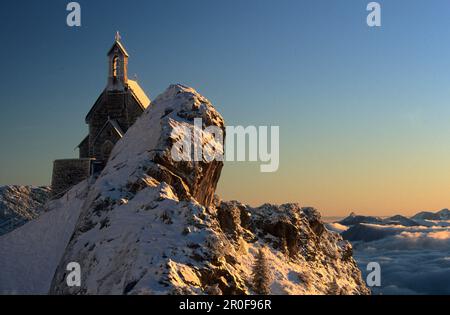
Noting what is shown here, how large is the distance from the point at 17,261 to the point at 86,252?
540 inches

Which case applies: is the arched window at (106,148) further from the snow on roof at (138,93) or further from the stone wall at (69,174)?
the snow on roof at (138,93)


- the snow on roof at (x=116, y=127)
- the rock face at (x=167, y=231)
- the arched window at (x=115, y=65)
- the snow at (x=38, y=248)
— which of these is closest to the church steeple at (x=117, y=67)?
the arched window at (x=115, y=65)

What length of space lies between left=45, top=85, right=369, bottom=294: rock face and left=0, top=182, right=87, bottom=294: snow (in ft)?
18.2

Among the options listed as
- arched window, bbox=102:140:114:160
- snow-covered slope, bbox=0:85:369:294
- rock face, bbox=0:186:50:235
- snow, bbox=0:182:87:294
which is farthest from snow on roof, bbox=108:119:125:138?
rock face, bbox=0:186:50:235

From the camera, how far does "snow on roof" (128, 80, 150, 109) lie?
54.5 metres

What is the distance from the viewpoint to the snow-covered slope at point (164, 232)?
20578 mm

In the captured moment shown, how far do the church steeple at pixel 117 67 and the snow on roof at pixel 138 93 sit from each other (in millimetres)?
1021

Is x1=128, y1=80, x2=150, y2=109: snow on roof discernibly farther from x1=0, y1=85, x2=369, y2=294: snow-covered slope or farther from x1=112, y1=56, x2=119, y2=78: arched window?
x1=0, y1=85, x2=369, y2=294: snow-covered slope

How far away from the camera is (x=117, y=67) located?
54625mm

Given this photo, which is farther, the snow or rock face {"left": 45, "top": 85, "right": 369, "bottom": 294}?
the snow

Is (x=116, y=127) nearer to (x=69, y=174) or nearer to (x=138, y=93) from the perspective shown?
(x=138, y=93)
